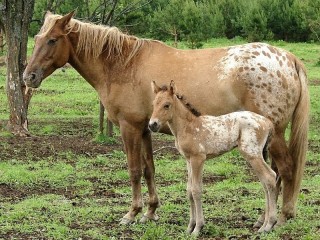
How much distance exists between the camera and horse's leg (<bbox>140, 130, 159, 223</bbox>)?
830cm

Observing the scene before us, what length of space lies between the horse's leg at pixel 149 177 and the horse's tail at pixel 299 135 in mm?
1631

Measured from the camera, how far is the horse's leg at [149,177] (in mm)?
8305

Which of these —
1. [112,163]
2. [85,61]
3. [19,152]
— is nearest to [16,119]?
[19,152]

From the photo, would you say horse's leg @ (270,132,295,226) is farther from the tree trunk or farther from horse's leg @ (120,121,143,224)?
the tree trunk

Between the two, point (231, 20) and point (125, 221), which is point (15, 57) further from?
point (231, 20)

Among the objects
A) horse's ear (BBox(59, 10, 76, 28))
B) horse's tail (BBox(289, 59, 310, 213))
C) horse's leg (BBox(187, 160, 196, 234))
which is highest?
horse's ear (BBox(59, 10, 76, 28))

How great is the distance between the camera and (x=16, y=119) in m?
Result: 14.3

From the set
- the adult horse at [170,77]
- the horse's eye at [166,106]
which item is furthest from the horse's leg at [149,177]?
the horse's eye at [166,106]

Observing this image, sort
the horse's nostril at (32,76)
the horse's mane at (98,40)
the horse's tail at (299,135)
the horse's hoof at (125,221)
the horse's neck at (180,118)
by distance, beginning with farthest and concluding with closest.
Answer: the horse's mane at (98,40), the horse's nostril at (32,76), the horse's hoof at (125,221), the horse's tail at (299,135), the horse's neck at (180,118)

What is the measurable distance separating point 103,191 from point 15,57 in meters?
5.37

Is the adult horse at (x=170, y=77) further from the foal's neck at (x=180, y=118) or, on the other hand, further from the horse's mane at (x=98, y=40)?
the foal's neck at (x=180, y=118)

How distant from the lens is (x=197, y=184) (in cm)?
727

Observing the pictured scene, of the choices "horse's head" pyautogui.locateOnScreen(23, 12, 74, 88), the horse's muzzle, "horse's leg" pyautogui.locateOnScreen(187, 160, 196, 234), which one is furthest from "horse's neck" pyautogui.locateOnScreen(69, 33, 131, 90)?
"horse's leg" pyautogui.locateOnScreen(187, 160, 196, 234)

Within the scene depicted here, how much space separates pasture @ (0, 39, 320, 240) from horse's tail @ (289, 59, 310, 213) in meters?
0.49
